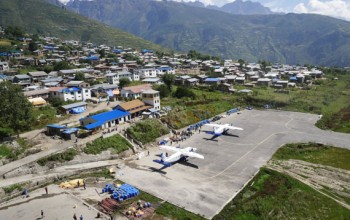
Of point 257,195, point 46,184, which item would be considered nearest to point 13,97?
point 46,184

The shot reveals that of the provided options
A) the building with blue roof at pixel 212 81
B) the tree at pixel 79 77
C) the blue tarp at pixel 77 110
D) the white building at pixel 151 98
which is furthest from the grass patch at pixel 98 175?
the building with blue roof at pixel 212 81

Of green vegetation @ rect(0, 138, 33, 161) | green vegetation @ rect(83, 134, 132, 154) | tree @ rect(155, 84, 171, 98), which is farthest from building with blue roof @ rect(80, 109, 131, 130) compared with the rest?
tree @ rect(155, 84, 171, 98)

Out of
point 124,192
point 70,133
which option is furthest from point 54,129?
point 124,192

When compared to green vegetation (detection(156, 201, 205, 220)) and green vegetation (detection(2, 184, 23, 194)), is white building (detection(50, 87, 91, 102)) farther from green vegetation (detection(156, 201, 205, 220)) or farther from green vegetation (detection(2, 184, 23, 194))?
green vegetation (detection(156, 201, 205, 220))

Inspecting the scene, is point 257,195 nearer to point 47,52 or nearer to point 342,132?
point 342,132

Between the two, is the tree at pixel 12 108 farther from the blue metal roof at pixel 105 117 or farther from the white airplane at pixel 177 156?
the white airplane at pixel 177 156

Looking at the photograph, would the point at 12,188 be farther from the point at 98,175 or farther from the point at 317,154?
the point at 317,154
